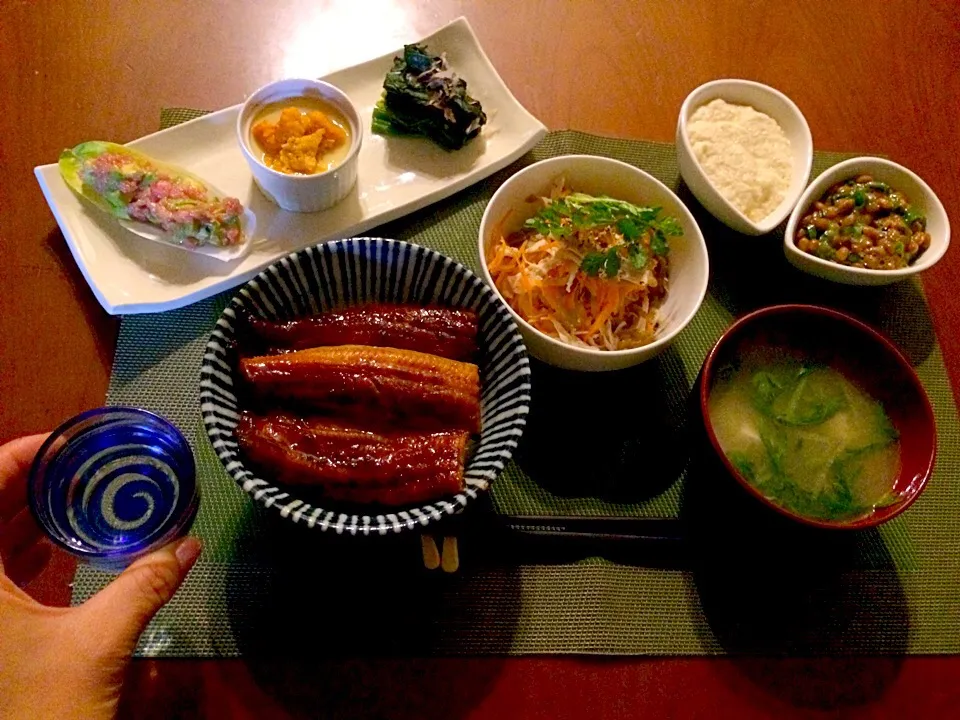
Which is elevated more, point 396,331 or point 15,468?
point 396,331

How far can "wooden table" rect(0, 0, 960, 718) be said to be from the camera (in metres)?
1.17

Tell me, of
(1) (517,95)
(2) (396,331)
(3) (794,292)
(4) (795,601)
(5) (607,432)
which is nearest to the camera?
(2) (396,331)

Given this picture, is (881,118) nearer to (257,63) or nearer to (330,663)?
(257,63)

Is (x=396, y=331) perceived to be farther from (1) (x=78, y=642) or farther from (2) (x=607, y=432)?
(1) (x=78, y=642)

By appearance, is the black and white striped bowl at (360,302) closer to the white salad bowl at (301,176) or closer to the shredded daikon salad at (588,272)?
the shredded daikon salad at (588,272)

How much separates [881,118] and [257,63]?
1.66 meters

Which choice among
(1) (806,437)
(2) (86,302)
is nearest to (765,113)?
(1) (806,437)

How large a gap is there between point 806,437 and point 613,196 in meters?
0.64

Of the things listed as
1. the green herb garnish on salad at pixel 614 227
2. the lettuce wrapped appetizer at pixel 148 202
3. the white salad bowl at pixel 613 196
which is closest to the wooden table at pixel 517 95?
the lettuce wrapped appetizer at pixel 148 202

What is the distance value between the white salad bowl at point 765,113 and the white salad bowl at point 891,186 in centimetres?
4

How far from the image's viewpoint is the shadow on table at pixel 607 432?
4.41 ft

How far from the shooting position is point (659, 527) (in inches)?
51.5

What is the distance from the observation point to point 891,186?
5.38ft

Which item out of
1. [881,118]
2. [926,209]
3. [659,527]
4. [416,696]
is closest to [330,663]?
[416,696]
